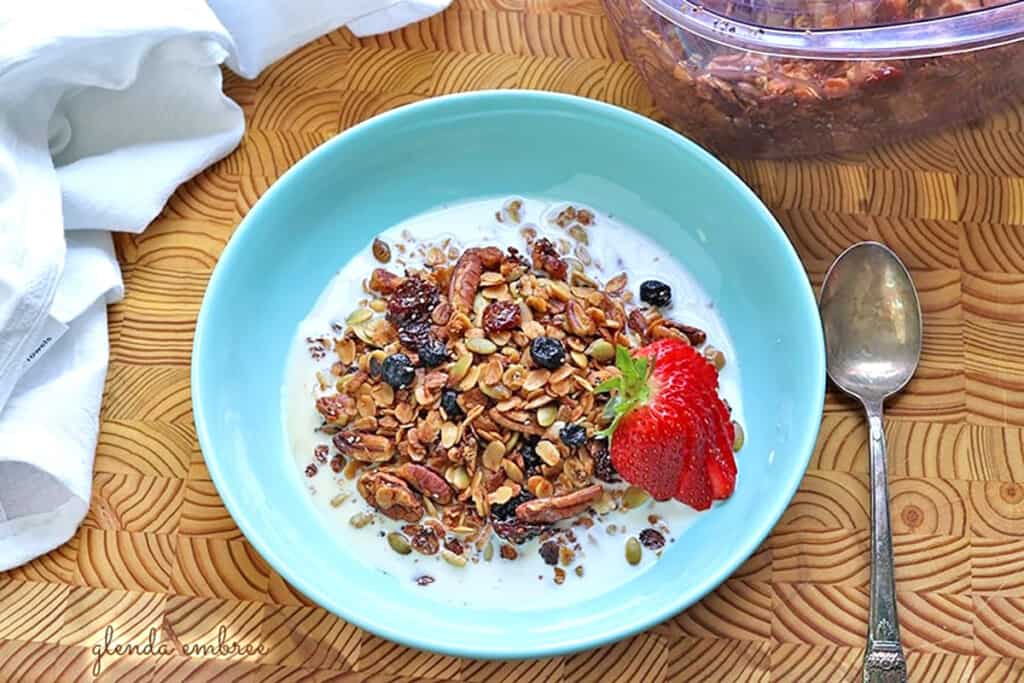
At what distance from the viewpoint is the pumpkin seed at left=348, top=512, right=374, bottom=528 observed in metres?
0.99

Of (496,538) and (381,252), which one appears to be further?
(381,252)

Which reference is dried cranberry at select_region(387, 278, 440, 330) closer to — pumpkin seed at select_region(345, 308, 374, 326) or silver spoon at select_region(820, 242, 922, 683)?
pumpkin seed at select_region(345, 308, 374, 326)

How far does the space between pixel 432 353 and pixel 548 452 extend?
15 centimetres

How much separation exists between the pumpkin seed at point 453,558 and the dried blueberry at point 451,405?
125mm

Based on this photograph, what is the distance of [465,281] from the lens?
1.04 meters

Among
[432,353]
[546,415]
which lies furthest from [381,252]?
[546,415]

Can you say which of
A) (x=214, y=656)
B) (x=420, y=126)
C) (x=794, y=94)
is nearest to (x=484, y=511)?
(x=214, y=656)

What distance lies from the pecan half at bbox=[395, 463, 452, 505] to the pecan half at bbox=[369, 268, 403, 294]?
0.19 metres

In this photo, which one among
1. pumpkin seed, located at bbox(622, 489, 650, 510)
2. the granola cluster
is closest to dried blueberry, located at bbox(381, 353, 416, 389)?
the granola cluster

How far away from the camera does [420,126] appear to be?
1.08m

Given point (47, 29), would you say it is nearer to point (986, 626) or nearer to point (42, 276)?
point (42, 276)

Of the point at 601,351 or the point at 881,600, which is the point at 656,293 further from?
the point at 881,600

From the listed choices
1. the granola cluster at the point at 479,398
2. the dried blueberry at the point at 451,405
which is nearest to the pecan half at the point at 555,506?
the granola cluster at the point at 479,398

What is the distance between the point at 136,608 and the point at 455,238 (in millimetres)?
476
